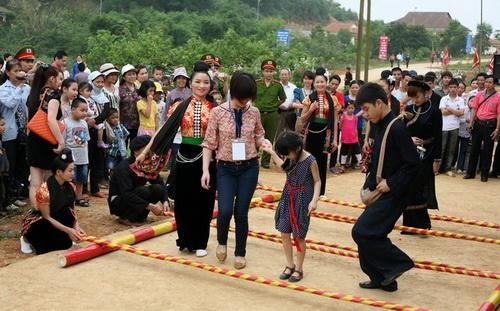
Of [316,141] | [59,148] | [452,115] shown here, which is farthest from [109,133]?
[452,115]

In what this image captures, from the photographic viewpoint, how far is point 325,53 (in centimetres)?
5938

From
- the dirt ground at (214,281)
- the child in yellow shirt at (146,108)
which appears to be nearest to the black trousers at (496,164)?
the dirt ground at (214,281)

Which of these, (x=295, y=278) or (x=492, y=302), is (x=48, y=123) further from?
(x=492, y=302)

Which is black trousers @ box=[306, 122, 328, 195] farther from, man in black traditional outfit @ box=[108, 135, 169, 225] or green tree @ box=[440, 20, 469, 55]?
green tree @ box=[440, 20, 469, 55]

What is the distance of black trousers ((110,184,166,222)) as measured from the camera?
7801 mm

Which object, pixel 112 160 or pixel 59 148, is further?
pixel 112 160

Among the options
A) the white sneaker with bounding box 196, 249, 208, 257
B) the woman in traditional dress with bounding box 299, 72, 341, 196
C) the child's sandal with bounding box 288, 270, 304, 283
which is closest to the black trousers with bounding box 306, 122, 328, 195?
the woman in traditional dress with bounding box 299, 72, 341, 196

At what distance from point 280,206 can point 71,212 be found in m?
2.26

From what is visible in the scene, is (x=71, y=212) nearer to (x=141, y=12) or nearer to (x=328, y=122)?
(x=328, y=122)

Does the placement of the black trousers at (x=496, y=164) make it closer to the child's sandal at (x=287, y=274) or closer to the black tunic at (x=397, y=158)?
the black tunic at (x=397, y=158)

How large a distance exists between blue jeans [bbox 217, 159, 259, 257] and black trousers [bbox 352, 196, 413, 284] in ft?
3.58

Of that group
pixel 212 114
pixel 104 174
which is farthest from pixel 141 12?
pixel 212 114

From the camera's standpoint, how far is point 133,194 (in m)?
7.84

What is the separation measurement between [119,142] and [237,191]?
396 cm
